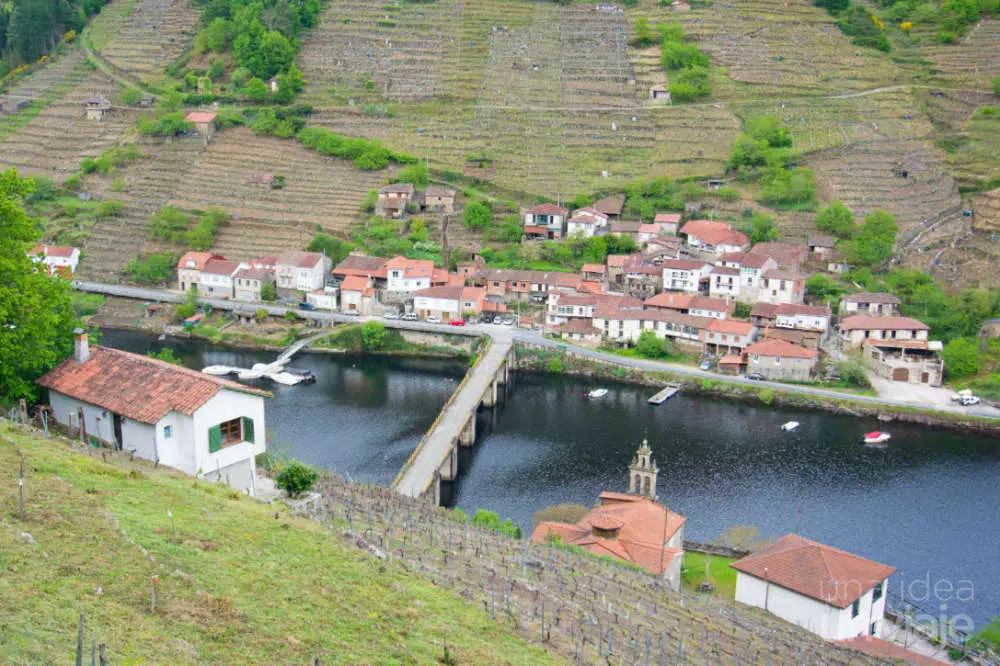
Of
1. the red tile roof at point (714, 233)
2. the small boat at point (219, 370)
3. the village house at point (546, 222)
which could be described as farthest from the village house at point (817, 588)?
the village house at point (546, 222)

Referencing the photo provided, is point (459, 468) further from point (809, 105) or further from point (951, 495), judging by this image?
point (809, 105)

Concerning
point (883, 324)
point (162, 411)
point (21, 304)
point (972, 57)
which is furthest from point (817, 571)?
point (972, 57)

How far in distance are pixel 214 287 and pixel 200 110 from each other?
2371 centimetres

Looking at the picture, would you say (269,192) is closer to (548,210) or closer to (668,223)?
(548,210)

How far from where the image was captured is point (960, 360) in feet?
192

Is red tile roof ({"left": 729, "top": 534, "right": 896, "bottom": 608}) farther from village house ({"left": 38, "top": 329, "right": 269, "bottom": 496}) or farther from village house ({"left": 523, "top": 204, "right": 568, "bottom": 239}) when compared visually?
village house ({"left": 523, "top": 204, "right": 568, "bottom": 239})

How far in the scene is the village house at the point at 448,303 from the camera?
222 feet

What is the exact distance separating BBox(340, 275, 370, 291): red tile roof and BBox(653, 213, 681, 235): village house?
2128 cm

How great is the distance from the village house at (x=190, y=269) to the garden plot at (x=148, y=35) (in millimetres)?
30386

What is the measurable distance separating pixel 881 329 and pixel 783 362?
6762 mm

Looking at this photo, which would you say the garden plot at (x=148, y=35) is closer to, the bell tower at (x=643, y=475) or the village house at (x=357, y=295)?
the village house at (x=357, y=295)

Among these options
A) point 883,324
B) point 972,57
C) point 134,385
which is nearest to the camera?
point 134,385

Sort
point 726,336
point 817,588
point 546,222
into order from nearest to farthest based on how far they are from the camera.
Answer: point 817,588 → point 726,336 → point 546,222

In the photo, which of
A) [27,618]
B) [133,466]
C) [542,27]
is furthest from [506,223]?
[27,618]
